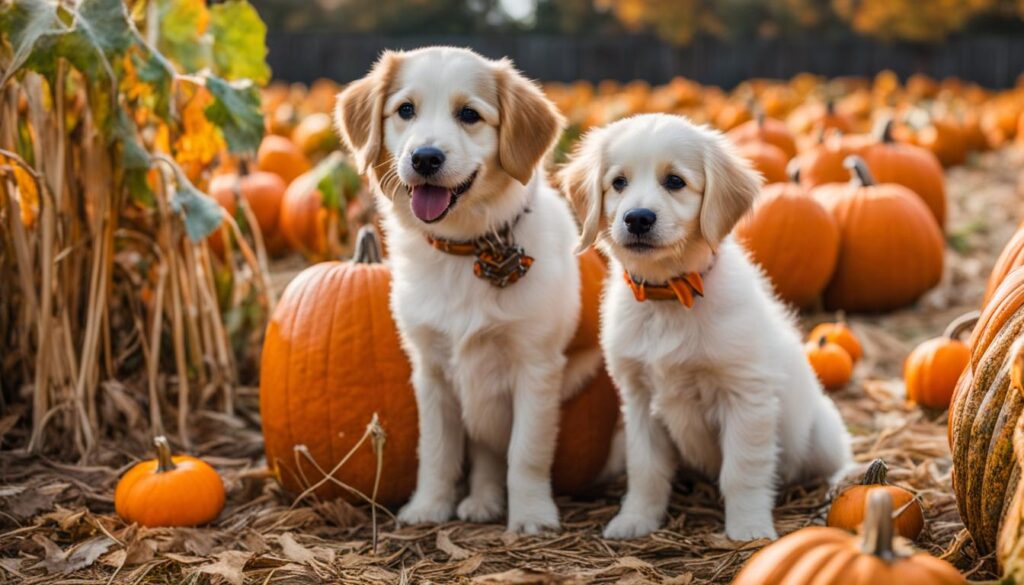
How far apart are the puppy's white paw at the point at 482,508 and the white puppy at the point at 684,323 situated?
448 mm

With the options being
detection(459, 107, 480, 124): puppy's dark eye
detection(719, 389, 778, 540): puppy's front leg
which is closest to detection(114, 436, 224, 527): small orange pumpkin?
detection(459, 107, 480, 124): puppy's dark eye

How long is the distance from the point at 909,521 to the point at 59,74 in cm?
311

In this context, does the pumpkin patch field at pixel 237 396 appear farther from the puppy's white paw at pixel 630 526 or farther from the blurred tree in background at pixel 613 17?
the blurred tree in background at pixel 613 17

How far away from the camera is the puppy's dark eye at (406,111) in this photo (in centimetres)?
315

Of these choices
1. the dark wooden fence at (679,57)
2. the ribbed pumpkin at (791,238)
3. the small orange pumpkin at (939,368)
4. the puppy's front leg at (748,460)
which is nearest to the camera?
the puppy's front leg at (748,460)

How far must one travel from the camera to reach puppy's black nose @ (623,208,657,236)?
2.86 metres

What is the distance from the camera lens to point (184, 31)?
14.0 feet

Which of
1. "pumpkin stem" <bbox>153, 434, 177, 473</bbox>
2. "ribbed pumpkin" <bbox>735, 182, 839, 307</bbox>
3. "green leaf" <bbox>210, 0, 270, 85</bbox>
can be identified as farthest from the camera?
"ribbed pumpkin" <bbox>735, 182, 839, 307</bbox>

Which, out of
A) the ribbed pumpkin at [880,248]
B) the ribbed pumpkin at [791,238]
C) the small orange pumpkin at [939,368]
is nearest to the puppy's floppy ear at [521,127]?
the small orange pumpkin at [939,368]

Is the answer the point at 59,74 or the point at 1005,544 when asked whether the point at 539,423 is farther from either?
the point at 59,74

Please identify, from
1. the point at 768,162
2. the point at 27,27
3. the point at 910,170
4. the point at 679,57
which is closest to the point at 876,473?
the point at 27,27

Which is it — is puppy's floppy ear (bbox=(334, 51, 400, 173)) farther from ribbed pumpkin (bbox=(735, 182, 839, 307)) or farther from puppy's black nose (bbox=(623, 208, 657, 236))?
ribbed pumpkin (bbox=(735, 182, 839, 307))

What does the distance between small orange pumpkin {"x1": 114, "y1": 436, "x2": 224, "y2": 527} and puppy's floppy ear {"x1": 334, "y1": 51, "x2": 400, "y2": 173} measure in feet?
3.68

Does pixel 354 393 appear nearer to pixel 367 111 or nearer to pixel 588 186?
pixel 367 111
